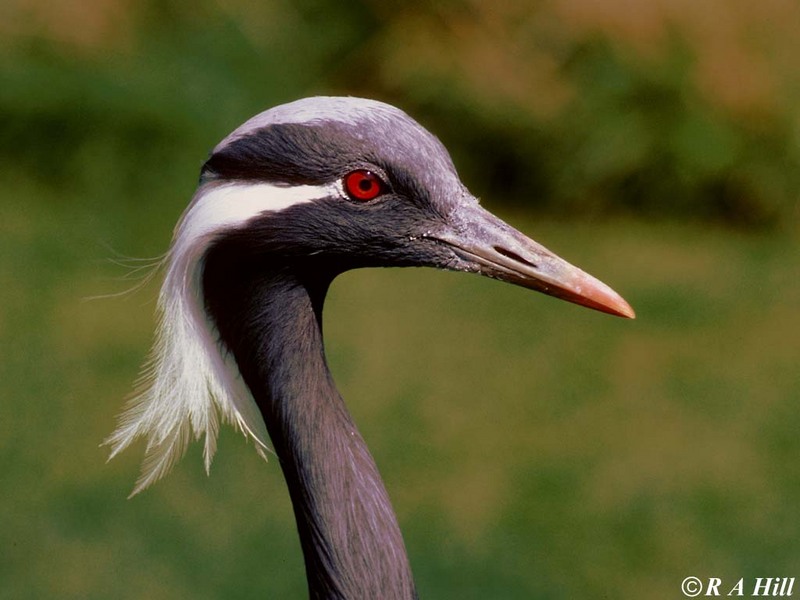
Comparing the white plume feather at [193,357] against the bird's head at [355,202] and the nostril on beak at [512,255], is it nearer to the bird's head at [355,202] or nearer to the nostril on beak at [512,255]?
the bird's head at [355,202]

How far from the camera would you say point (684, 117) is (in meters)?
10.8

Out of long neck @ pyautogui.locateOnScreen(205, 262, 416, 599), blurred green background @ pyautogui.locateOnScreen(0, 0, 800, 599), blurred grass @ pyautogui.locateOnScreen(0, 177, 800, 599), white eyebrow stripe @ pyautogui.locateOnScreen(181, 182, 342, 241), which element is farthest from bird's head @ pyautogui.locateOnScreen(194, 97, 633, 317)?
blurred grass @ pyautogui.locateOnScreen(0, 177, 800, 599)

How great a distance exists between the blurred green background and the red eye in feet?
8.07

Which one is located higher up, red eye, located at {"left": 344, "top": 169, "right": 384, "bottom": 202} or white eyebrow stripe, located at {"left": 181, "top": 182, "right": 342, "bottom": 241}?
red eye, located at {"left": 344, "top": 169, "right": 384, "bottom": 202}

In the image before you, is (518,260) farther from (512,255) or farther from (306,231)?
(306,231)

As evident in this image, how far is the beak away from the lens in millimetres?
3754

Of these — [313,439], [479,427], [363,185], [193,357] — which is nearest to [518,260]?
[363,185]

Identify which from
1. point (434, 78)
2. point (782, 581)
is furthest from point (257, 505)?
point (434, 78)

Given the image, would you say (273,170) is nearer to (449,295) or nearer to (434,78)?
(449,295)

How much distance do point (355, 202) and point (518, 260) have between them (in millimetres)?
477

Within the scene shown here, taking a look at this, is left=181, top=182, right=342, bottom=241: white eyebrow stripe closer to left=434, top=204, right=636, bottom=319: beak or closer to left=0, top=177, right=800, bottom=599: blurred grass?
left=434, top=204, right=636, bottom=319: beak

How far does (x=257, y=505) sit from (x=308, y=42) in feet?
17.6

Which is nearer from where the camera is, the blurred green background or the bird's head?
the bird's head

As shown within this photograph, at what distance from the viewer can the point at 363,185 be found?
12.1ft
